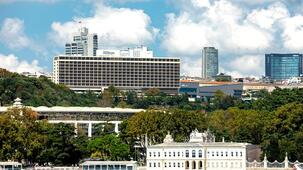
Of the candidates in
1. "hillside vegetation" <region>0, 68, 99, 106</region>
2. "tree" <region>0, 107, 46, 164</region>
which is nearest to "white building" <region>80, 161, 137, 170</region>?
"tree" <region>0, 107, 46, 164</region>

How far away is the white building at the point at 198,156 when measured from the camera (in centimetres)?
8075

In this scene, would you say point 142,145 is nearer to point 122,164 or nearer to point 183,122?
point 183,122

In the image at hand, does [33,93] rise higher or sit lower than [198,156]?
higher

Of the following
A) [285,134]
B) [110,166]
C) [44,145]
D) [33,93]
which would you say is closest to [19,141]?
[44,145]

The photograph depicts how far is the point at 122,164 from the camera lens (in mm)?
76188

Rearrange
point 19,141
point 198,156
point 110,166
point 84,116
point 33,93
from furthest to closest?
1. point 33,93
2. point 84,116
3. point 19,141
4. point 198,156
5. point 110,166

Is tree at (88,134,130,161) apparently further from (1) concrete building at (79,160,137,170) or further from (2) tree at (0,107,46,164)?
(1) concrete building at (79,160,137,170)

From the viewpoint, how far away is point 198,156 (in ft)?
267

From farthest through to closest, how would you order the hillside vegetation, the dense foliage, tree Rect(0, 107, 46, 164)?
the hillside vegetation
the dense foliage
tree Rect(0, 107, 46, 164)

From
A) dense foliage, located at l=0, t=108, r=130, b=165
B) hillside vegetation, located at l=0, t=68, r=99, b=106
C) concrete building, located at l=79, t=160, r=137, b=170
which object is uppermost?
hillside vegetation, located at l=0, t=68, r=99, b=106

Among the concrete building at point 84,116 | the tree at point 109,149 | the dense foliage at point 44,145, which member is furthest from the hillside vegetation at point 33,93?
the dense foliage at point 44,145

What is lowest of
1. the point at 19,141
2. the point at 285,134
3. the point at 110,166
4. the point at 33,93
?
the point at 110,166

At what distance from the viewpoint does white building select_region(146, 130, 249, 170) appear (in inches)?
3179

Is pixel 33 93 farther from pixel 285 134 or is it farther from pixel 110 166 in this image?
pixel 110 166
